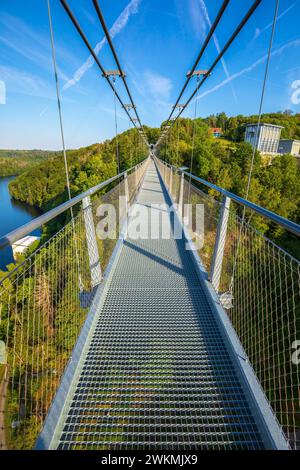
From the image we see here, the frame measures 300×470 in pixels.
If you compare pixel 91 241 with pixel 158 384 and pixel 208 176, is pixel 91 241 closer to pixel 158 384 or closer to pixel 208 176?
pixel 158 384

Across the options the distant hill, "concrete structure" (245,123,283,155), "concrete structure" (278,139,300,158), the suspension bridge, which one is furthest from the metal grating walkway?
"concrete structure" (278,139,300,158)

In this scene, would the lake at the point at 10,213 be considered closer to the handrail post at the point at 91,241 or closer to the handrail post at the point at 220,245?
the handrail post at the point at 91,241

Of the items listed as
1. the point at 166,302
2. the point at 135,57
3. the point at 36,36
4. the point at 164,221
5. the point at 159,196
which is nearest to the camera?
the point at 166,302

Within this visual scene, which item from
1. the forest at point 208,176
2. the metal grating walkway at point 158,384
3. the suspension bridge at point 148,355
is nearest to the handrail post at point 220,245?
the suspension bridge at point 148,355
